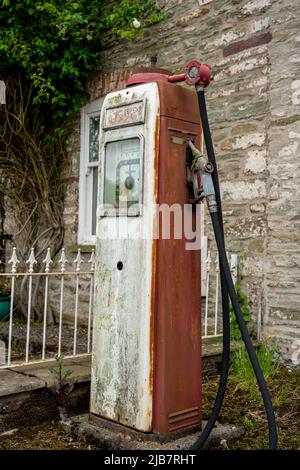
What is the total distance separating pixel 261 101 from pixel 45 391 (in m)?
3.25

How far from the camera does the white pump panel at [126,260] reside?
107 inches

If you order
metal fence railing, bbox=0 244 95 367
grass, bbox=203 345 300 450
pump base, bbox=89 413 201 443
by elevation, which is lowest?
grass, bbox=203 345 300 450

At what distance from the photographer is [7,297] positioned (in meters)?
6.73

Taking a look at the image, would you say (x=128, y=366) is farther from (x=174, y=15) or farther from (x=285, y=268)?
(x=174, y=15)

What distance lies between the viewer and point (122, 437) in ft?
9.14

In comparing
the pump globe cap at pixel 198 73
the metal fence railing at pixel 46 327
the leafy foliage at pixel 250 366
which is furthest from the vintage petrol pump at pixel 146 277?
the metal fence railing at pixel 46 327

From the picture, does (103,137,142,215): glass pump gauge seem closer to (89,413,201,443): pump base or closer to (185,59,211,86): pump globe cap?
(185,59,211,86): pump globe cap

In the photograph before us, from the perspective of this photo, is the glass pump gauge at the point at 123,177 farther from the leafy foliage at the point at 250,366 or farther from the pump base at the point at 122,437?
the leafy foliage at the point at 250,366

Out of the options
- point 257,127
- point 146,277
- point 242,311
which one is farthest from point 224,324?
point 257,127

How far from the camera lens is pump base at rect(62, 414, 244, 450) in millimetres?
2703

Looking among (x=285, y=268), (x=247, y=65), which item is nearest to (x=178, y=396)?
(x=285, y=268)

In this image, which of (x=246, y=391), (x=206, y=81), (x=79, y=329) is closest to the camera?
(x=206, y=81)

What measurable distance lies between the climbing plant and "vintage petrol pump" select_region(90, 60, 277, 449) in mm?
3363

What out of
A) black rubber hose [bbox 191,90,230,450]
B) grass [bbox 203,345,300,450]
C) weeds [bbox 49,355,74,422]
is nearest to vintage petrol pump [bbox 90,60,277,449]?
black rubber hose [bbox 191,90,230,450]
